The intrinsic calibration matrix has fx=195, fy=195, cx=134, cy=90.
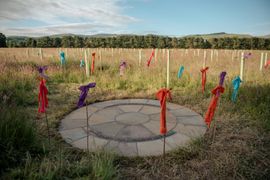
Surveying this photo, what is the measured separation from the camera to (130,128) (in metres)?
3.09

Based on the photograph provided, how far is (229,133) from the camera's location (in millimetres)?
2936

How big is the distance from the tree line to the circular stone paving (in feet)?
107

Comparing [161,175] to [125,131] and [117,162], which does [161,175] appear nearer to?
[117,162]

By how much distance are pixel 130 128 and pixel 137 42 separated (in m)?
37.3

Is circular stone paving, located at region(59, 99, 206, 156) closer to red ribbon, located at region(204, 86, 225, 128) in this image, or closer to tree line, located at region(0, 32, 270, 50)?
red ribbon, located at region(204, 86, 225, 128)

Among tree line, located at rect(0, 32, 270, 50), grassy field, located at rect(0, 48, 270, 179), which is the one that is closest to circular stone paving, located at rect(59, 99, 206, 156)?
grassy field, located at rect(0, 48, 270, 179)

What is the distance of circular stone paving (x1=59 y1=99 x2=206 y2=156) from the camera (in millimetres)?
2619

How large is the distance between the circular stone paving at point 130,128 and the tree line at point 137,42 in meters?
32.8

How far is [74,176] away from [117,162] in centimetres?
54

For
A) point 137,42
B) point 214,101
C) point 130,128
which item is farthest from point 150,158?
point 137,42

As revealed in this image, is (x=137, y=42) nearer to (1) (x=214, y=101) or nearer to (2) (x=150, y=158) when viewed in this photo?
(1) (x=214, y=101)

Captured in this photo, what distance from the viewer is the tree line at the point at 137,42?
32.5 m

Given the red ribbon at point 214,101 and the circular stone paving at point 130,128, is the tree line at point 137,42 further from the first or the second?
the red ribbon at point 214,101

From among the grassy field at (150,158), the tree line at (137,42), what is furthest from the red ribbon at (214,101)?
the tree line at (137,42)
